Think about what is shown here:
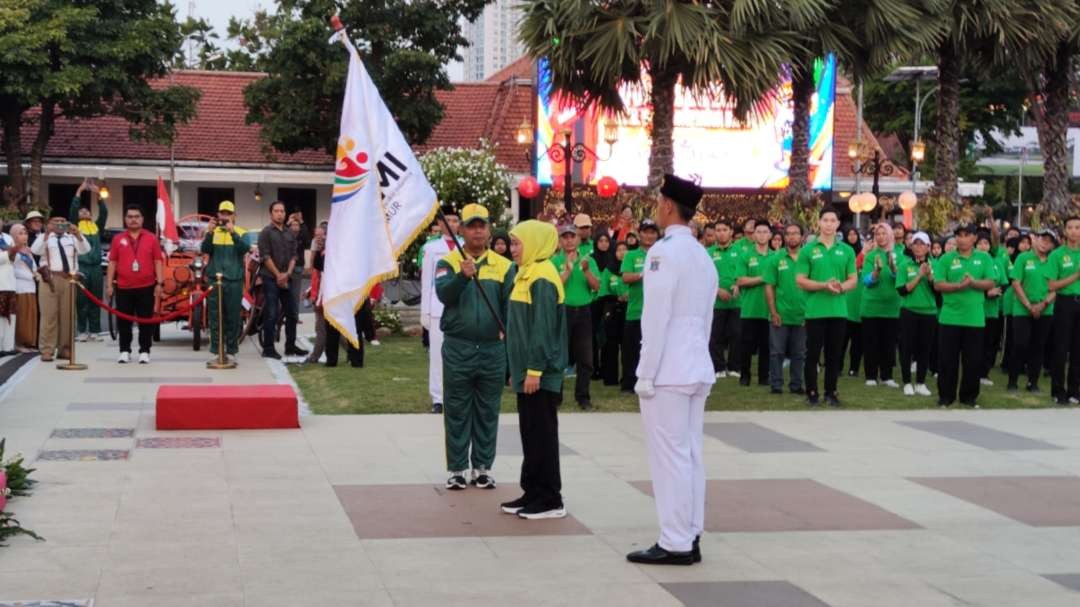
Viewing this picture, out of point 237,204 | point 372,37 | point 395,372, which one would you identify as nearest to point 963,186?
point 372,37

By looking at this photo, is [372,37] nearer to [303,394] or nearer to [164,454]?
[303,394]

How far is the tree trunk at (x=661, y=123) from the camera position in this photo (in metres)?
22.5

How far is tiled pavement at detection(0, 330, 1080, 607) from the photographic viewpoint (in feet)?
23.3

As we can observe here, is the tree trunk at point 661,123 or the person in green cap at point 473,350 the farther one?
the tree trunk at point 661,123

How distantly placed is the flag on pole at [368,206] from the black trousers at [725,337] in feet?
22.0

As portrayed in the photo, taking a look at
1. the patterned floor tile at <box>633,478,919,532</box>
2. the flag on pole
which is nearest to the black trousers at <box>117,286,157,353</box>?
the flag on pole

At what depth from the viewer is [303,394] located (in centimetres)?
1512

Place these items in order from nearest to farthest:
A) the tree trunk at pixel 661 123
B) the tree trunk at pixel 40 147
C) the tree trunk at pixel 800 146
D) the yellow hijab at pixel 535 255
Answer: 1. the yellow hijab at pixel 535 255
2. the tree trunk at pixel 661 123
3. the tree trunk at pixel 800 146
4. the tree trunk at pixel 40 147

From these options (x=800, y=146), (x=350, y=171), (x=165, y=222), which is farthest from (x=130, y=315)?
(x=800, y=146)

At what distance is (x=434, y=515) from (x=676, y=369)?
A: 206cm

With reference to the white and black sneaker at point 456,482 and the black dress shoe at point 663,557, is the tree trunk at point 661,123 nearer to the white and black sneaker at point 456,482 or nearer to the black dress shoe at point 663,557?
the white and black sneaker at point 456,482

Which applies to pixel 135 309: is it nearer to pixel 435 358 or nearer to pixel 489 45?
pixel 435 358

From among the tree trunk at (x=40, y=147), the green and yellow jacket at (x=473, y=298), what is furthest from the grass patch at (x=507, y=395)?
the tree trunk at (x=40, y=147)

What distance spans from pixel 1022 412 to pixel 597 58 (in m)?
9.06
